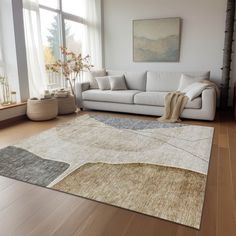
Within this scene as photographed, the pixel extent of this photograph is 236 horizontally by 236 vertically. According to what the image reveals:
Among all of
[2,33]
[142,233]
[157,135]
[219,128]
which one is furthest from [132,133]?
[2,33]

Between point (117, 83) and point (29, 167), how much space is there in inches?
118

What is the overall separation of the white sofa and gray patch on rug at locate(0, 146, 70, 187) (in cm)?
230

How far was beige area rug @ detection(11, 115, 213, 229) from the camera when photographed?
177 centimetres

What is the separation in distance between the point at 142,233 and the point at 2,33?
152 inches

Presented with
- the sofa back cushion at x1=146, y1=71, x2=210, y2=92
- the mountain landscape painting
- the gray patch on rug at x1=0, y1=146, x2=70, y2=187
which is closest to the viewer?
the gray patch on rug at x1=0, y1=146, x2=70, y2=187

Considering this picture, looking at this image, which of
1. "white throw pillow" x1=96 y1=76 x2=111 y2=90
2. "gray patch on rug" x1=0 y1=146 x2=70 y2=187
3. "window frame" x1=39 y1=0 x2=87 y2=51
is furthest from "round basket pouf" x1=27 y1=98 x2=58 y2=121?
"window frame" x1=39 y1=0 x2=87 y2=51

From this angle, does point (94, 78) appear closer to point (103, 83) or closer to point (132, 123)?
point (103, 83)

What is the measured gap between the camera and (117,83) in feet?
16.2

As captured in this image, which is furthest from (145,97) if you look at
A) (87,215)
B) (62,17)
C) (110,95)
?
(87,215)

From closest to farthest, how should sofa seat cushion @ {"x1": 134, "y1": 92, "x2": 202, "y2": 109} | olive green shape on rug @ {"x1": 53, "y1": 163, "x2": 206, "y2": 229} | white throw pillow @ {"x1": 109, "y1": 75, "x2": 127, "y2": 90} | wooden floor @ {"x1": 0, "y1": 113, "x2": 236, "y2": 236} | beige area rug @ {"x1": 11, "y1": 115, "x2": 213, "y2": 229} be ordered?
wooden floor @ {"x1": 0, "y1": 113, "x2": 236, "y2": 236}
olive green shape on rug @ {"x1": 53, "y1": 163, "x2": 206, "y2": 229}
beige area rug @ {"x1": 11, "y1": 115, "x2": 213, "y2": 229}
sofa seat cushion @ {"x1": 134, "y1": 92, "x2": 202, "y2": 109}
white throw pillow @ {"x1": 109, "y1": 75, "x2": 127, "y2": 90}

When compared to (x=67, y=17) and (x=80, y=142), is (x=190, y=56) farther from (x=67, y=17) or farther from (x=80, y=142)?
(x=80, y=142)

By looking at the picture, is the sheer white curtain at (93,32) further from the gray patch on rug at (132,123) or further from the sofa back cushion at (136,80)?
the gray patch on rug at (132,123)

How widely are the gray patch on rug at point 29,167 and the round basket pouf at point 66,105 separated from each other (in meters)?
1.94

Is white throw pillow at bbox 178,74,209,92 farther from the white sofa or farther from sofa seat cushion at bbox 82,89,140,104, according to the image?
sofa seat cushion at bbox 82,89,140,104
